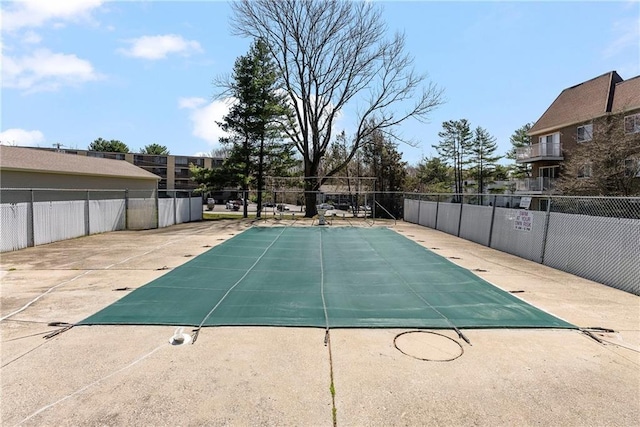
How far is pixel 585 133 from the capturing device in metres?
21.7

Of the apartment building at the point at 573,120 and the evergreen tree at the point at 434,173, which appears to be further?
the evergreen tree at the point at 434,173

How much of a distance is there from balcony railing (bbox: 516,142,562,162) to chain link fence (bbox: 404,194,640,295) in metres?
15.3

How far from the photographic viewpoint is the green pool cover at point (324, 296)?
4.84 m

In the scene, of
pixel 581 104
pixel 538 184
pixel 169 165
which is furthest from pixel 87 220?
pixel 169 165

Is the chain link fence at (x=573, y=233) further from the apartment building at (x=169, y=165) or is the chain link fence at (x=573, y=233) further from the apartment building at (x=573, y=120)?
the apartment building at (x=169, y=165)

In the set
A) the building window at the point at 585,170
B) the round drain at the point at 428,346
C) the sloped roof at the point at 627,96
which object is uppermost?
the sloped roof at the point at 627,96

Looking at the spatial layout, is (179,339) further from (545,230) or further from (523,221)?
(523,221)

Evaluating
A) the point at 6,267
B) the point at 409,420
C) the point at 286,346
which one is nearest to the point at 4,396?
the point at 286,346

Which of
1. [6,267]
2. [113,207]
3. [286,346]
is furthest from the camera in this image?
[113,207]

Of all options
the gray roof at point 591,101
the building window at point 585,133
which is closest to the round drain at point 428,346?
the gray roof at point 591,101

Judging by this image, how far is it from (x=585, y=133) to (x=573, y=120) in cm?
146

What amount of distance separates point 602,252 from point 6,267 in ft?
44.5

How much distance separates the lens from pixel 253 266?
27.3 ft

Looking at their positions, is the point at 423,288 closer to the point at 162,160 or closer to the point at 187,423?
the point at 187,423
